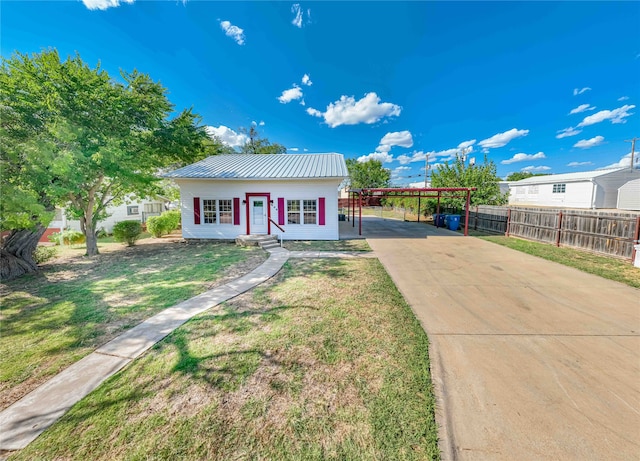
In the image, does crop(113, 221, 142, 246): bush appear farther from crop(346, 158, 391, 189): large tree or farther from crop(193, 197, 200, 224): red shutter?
crop(346, 158, 391, 189): large tree

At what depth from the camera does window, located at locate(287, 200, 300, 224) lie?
12.6m

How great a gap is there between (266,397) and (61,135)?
29.6ft

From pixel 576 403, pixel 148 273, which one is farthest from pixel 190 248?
pixel 576 403

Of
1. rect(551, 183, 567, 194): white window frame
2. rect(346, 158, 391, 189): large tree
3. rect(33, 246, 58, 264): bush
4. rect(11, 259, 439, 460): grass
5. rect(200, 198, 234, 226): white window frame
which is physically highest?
rect(346, 158, 391, 189): large tree

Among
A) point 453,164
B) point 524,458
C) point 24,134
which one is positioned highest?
point 453,164

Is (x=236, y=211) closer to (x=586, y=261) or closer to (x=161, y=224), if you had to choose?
(x=161, y=224)

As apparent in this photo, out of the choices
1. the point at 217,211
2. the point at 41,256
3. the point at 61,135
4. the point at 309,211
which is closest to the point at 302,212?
the point at 309,211

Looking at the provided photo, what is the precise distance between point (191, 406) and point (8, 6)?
1083 centimetres

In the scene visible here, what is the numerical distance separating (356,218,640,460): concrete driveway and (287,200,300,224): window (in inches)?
278

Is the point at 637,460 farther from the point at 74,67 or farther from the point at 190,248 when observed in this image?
the point at 74,67

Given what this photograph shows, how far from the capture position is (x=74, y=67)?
7.56 metres

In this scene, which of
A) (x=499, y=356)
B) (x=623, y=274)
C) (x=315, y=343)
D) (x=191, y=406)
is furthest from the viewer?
(x=623, y=274)

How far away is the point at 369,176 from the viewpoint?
4641 centimetres

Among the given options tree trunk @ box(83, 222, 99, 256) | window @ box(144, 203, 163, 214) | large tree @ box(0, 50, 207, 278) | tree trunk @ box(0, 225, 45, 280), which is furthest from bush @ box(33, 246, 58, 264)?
window @ box(144, 203, 163, 214)
